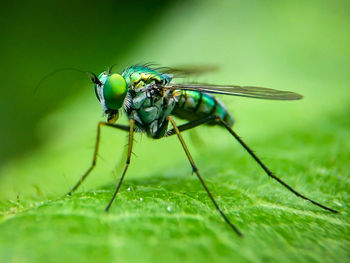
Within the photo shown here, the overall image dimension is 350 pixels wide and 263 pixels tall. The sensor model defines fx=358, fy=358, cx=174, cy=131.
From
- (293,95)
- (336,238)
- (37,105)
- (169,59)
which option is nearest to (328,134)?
(293,95)

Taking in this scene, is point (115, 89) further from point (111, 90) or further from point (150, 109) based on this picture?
point (150, 109)

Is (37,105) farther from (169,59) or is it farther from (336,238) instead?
(336,238)

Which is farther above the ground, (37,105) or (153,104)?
(153,104)

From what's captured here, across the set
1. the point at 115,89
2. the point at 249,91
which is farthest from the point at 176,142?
the point at 249,91

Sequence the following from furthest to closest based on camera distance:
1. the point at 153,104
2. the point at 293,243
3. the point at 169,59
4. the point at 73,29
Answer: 1. the point at 73,29
2. the point at 169,59
3. the point at 153,104
4. the point at 293,243

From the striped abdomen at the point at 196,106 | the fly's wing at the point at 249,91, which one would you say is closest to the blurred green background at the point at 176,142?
the striped abdomen at the point at 196,106

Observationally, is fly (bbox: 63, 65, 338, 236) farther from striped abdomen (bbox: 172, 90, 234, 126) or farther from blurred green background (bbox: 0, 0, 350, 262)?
blurred green background (bbox: 0, 0, 350, 262)

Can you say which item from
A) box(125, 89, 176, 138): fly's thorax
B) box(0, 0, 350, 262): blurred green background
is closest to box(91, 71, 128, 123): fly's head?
box(125, 89, 176, 138): fly's thorax
